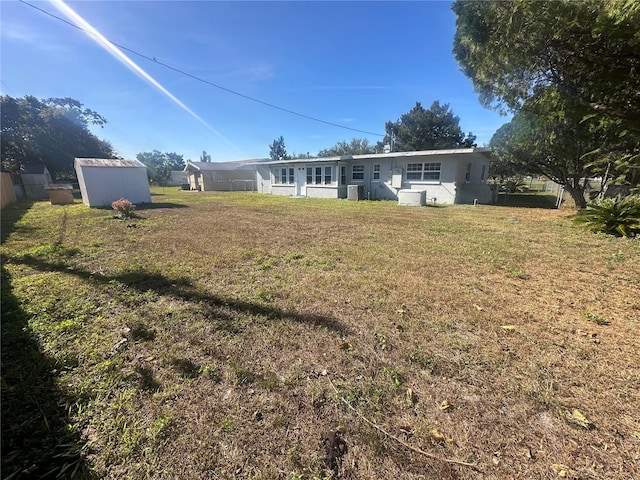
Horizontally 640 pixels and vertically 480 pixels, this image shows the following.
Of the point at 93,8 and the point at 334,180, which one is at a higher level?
the point at 93,8

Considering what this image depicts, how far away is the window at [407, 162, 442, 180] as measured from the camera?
15125mm

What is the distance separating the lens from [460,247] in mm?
6023

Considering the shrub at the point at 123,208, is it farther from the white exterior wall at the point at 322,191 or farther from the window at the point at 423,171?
the window at the point at 423,171

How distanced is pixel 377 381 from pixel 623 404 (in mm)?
1698

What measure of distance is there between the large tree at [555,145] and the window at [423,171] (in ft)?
10.2

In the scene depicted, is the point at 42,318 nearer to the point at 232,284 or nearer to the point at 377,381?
the point at 232,284

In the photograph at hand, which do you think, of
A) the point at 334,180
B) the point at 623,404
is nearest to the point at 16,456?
the point at 623,404

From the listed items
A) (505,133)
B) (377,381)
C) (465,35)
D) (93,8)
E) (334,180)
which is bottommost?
(377,381)

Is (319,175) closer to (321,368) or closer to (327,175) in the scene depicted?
(327,175)

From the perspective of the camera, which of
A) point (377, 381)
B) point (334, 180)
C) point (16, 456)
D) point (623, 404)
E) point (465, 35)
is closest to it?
point (16, 456)

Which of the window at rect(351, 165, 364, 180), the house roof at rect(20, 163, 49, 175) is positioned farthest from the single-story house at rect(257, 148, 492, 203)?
the house roof at rect(20, 163, 49, 175)

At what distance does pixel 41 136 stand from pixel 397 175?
31.7 m

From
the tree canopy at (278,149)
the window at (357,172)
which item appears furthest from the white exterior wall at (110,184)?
the tree canopy at (278,149)

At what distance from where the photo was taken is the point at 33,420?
5.92 feet
